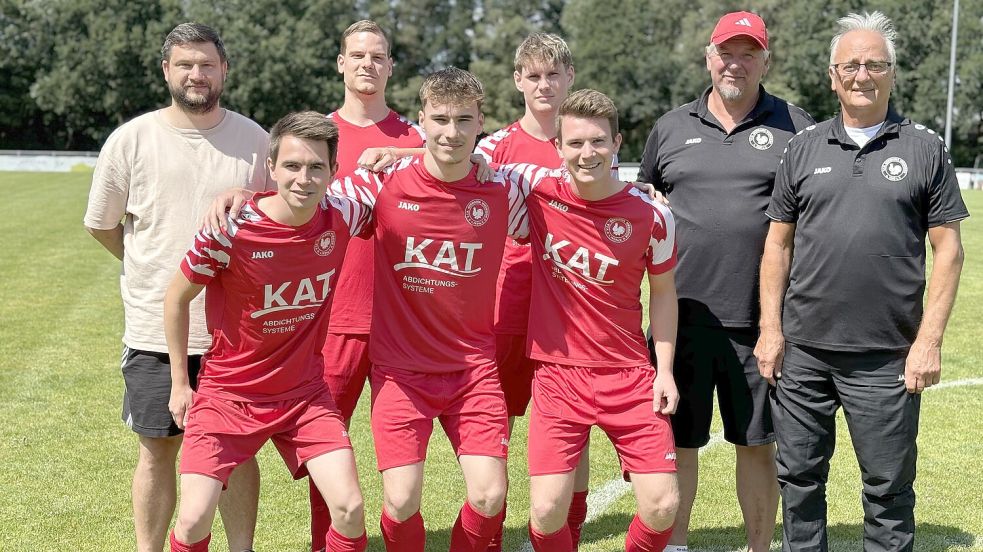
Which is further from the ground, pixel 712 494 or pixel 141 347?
pixel 141 347

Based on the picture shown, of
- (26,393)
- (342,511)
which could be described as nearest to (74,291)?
(26,393)

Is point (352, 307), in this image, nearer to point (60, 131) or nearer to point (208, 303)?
point (208, 303)

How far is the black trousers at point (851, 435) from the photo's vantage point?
156 inches

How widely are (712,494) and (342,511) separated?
2.72m

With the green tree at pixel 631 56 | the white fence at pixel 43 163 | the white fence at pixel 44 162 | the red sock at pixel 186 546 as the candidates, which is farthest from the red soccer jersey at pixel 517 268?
the green tree at pixel 631 56

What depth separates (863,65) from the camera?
386cm

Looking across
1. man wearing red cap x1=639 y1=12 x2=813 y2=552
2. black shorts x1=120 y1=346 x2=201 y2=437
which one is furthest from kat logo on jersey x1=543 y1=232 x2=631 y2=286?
black shorts x1=120 y1=346 x2=201 y2=437

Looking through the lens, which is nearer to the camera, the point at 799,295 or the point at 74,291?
the point at 799,295

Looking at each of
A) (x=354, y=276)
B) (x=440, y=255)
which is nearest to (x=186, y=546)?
(x=354, y=276)

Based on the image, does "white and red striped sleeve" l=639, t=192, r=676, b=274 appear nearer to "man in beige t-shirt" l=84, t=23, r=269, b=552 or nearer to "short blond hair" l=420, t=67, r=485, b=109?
"short blond hair" l=420, t=67, r=485, b=109

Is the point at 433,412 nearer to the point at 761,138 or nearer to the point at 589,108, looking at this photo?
the point at 589,108

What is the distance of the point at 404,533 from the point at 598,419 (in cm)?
96

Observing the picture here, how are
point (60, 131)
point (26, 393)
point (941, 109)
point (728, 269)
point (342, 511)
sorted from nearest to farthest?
point (342, 511), point (728, 269), point (26, 393), point (941, 109), point (60, 131)

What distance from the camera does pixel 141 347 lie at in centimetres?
434
